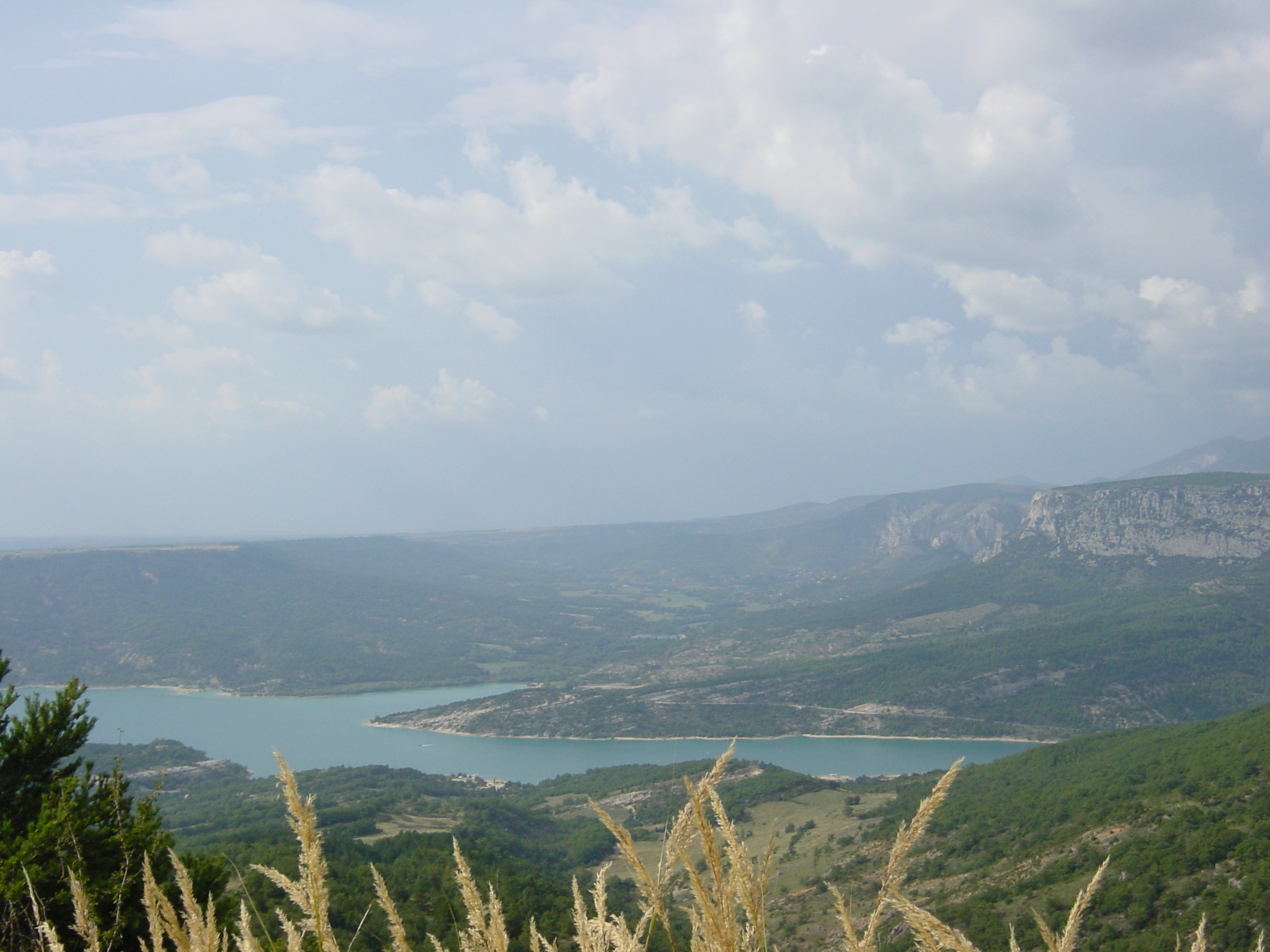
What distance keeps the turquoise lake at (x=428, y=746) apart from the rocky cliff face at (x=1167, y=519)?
5650cm

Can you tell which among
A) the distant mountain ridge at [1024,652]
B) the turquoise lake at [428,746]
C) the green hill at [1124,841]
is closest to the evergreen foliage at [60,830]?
the green hill at [1124,841]

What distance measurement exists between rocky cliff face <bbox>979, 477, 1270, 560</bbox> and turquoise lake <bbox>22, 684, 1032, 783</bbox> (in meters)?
56.5

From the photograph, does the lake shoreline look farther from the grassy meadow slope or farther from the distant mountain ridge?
the grassy meadow slope

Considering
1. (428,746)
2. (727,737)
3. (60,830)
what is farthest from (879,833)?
(428,746)

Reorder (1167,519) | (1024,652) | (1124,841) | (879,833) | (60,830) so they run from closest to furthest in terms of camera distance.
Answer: (60,830) < (1124,841) < (879,833) < (1024,652) < (1167,519)

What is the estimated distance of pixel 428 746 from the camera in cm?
7712

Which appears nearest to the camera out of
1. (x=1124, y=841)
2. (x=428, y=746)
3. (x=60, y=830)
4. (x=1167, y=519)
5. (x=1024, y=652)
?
(x=60, y=830)

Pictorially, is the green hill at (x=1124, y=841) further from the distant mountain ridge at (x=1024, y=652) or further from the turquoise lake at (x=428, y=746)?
the distant mountain ridge at (x=1024, y=652)

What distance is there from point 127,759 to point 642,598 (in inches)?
5296

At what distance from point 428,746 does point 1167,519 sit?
99.6m

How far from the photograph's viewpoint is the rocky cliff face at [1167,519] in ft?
354

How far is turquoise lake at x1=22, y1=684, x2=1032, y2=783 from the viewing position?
224 feet

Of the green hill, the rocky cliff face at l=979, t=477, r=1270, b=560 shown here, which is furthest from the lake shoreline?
the rocky cliff face at l=979, t=477, r=1270, b=560

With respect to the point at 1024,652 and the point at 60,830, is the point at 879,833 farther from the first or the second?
the point at 1024,652
